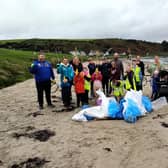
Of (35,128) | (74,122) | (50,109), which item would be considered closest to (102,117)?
(74,122)

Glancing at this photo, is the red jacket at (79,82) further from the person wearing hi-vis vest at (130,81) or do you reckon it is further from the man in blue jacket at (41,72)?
the person wearing hi-vis vest at (130,81)

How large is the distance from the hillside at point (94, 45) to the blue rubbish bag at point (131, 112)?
80925mm

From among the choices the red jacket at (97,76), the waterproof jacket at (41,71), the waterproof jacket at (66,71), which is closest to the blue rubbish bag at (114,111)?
the waterproof jacket at (66,71)

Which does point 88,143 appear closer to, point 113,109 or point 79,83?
Result: point 113,109

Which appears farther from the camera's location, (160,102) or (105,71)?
(105,71)

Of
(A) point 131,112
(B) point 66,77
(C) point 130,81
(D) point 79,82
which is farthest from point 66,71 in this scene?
(A) point 131,112

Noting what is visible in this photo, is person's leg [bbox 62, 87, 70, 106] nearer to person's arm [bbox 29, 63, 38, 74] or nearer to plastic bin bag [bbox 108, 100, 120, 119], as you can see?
person's arm [bbox 29, 63, 38, 74]

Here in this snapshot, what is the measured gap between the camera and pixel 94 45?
363ft

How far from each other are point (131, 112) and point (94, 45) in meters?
102

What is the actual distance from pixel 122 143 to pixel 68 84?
195 inches

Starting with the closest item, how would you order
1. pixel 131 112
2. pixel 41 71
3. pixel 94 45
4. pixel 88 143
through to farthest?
1. pixel 88 143
2. pixel 131 112
3. pixel 41 71
4. pixel 94 45

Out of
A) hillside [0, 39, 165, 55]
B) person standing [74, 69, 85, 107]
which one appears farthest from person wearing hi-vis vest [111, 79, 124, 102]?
hillside [0, 39, 165, 55]

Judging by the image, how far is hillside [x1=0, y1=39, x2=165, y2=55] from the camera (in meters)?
97.0

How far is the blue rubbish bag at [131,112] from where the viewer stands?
9523 mm
